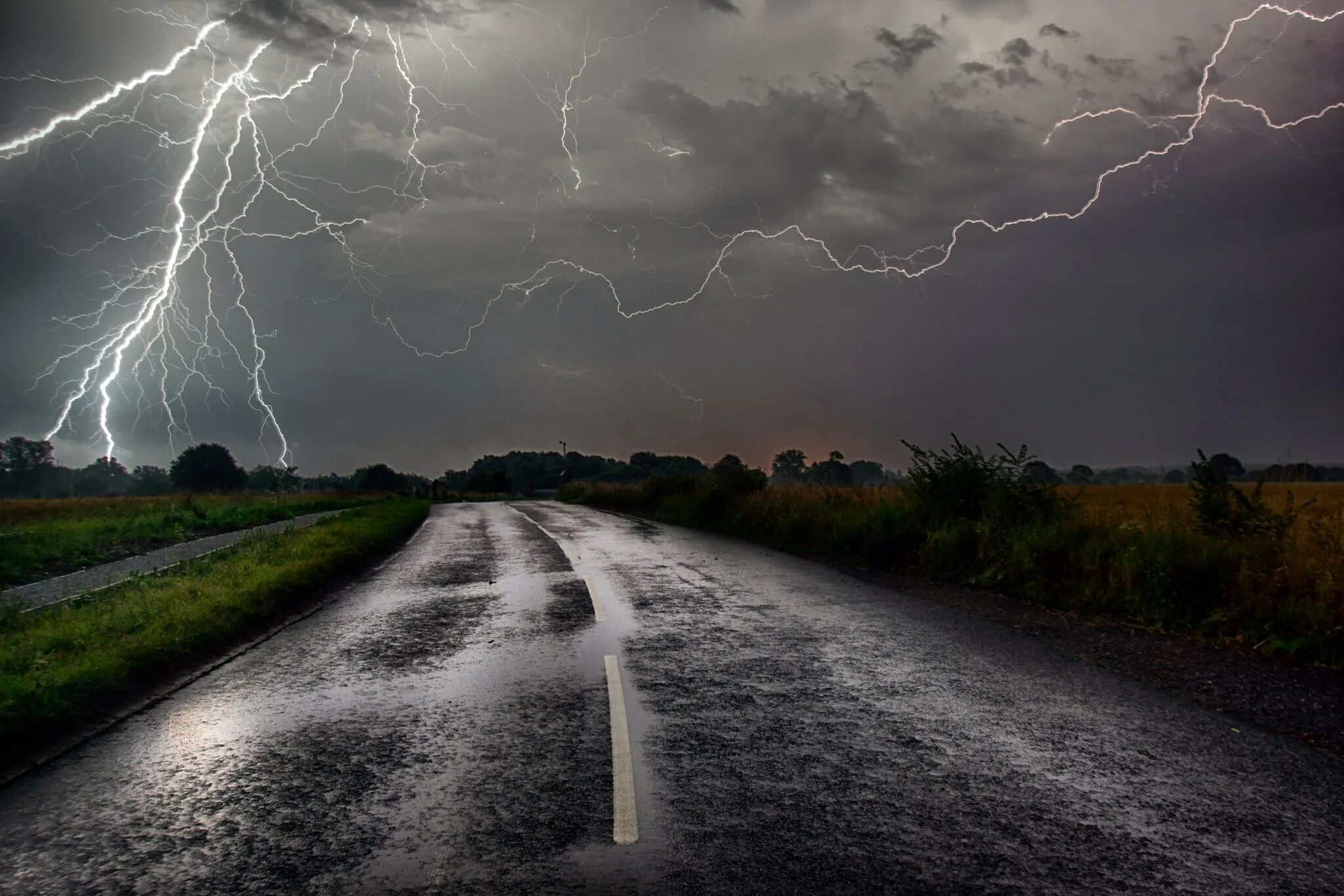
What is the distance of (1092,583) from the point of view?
10.7 metres

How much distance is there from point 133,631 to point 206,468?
87976 millimetres

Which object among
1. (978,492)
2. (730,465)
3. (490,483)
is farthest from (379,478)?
(978,492)

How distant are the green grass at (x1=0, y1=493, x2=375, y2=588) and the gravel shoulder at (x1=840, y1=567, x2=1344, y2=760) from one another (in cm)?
1627

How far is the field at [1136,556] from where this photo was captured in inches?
330

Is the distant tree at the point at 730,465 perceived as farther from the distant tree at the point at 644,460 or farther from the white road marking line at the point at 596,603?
the distant tree at the point at 644,460

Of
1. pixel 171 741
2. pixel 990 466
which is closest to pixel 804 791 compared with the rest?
pixel 171 741

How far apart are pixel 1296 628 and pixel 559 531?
18.6 m

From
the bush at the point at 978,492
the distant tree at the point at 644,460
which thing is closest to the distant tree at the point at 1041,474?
the bush at the point at 978,492

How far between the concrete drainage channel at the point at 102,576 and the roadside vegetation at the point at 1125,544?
40.8 feet

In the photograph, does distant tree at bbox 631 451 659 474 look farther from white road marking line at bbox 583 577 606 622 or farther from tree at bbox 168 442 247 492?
white road marking line at bbox 583 577 606 622

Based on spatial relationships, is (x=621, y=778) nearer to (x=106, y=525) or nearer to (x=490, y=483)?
(x=106, y=525)

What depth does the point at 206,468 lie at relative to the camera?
86.4m

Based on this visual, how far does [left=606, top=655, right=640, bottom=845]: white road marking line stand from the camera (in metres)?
3.91

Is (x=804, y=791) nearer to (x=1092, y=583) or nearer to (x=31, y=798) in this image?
(x=31, y=798)
